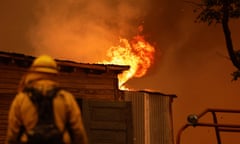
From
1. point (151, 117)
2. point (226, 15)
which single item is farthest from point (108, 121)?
point (226, 15)

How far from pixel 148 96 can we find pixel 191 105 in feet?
29.9

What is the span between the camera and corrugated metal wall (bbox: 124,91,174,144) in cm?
1492

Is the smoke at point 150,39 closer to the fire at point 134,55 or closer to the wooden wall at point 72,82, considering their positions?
the fire at point 134,55

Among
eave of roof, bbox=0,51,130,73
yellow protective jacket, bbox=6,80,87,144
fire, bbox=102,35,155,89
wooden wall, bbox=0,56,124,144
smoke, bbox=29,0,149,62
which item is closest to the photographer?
yellow protective jacket, bbox=6,80,87,144

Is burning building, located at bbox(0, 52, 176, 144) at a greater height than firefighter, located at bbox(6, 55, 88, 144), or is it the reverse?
burning building, located at bbox(0, 52, 176, 144)

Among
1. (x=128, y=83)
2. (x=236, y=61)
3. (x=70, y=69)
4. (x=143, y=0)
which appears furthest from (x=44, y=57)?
(x=143, y=0)

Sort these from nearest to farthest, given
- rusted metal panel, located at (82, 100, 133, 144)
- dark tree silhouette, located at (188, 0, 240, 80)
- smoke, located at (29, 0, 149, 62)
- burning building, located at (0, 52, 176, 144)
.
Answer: rusted metal panel, located at (82, 100, 133, 144), burning building, located at (0, 52, 176, 144), dark tree silhouette, located at (188, 0, 240, 80), smoke, located at (29, 0, 149, 62)

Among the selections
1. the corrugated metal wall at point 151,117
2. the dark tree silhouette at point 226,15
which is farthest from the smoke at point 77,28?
the dark tree silhouette at point 226,15

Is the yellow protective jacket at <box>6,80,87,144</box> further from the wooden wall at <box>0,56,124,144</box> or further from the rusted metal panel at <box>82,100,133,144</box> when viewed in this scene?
the wooden wall at <box>0,56,124,144</box>

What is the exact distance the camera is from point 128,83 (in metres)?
23.4

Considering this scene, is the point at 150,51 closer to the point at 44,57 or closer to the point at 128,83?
the point at 128,83

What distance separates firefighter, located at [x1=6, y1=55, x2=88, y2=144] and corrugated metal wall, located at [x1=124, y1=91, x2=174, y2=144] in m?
10.2

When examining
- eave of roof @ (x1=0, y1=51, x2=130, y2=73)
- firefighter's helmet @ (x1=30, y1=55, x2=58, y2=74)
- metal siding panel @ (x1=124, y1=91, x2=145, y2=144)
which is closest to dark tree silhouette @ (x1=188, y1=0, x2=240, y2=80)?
eave of roof @ (x1=0, y1=51, x2=130, y2=73)

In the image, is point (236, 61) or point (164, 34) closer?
point (236, 61)
